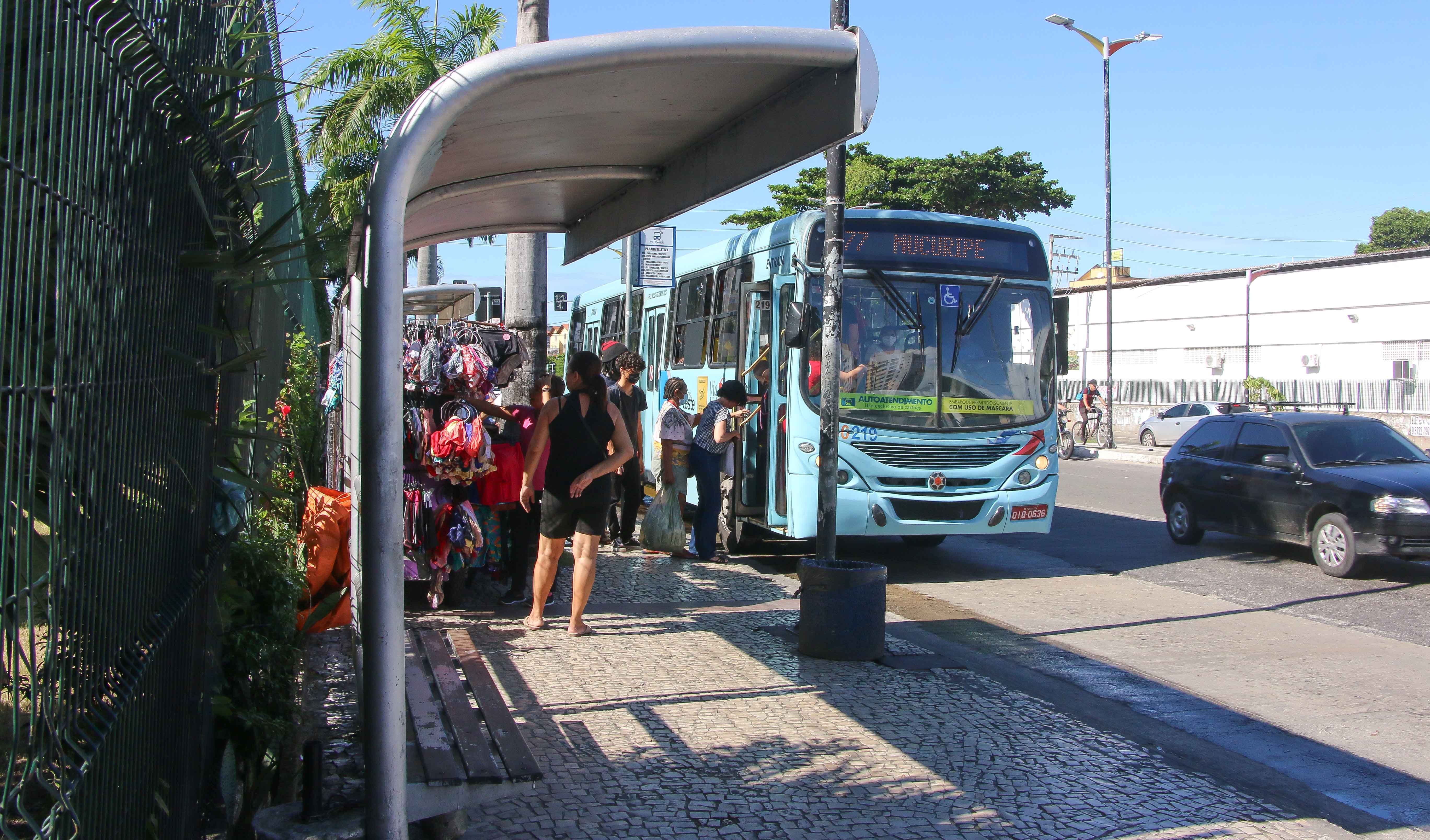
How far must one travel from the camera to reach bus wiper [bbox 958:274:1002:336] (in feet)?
35.0

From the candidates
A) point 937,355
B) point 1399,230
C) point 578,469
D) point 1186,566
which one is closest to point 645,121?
point 578,469

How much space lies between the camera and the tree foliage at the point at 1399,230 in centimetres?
8500

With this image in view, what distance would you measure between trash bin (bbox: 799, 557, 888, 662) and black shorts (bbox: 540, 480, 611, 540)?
1370 millimetres

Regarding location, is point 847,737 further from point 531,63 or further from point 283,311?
point 283,311

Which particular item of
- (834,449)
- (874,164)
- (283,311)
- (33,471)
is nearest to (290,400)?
(283,311)

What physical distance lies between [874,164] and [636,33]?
33186 mm

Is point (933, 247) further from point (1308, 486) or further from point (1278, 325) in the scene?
point (1278, 325)

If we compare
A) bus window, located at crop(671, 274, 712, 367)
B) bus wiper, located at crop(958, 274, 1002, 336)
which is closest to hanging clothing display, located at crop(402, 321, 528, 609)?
bus wiper, located at crop(958, 274, 1002, 336)

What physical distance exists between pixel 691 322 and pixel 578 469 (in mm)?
6618

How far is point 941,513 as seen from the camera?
10469 millimetres

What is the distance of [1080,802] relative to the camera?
470 cm

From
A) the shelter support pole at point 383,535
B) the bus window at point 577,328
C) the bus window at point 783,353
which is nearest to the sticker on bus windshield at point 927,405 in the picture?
the bus window at point 783,353

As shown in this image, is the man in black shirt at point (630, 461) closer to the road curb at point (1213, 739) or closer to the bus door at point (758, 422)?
the bus door at point (758, 422)

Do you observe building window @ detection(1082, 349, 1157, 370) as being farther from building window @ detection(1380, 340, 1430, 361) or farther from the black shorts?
the black shorts
